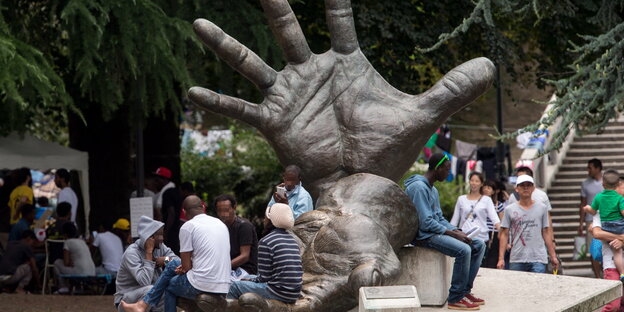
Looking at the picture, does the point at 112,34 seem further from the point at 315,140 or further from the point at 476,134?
the point at 476,134

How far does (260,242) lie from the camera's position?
9.16 metres

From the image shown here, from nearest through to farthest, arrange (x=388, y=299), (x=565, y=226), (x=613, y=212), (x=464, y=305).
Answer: (x=388, y=299), (x=464, y=305), (x=613, y=212), (x=565, y=226)

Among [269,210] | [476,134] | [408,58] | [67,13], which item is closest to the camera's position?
[269,210]

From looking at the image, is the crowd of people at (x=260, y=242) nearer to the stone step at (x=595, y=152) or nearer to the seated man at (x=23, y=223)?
the seated man at (x=23, y=223)

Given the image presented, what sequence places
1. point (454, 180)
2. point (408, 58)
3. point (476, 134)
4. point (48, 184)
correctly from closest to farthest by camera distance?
point (408, 58), point (454, 180), point (48, 184), point (476, 134)

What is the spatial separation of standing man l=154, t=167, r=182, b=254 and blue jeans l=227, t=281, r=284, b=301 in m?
5.42

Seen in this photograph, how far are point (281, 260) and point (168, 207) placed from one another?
23.0 ft

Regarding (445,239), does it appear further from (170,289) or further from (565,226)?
(565,226)

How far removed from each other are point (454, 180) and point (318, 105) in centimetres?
1648

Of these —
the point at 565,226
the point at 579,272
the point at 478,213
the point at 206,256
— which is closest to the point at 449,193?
the point at 565,226

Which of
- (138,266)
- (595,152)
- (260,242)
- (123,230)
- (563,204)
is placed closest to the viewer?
(260,242)

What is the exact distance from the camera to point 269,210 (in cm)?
922

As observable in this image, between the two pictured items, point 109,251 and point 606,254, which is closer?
point 606,254

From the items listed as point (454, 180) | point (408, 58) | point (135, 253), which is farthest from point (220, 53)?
point (454, 180)
